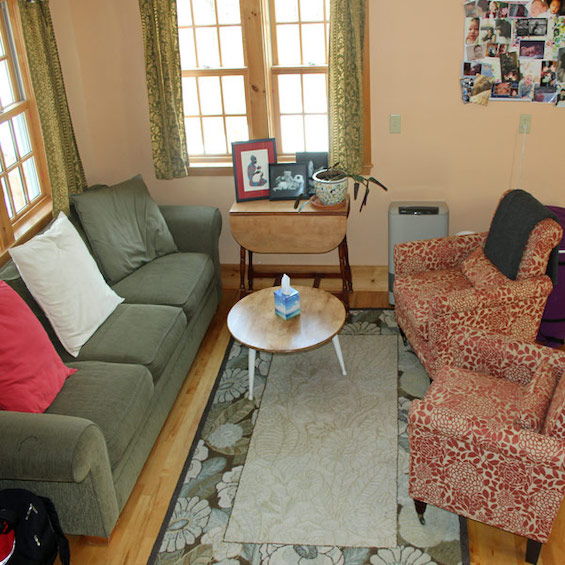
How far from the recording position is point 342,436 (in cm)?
331

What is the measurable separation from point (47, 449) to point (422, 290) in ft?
6.67

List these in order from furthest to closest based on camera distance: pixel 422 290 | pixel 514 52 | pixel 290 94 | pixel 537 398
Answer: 1. pixel 290 94
2. pixel 514 52
3. pixel 422 290
4. pixel 537 398

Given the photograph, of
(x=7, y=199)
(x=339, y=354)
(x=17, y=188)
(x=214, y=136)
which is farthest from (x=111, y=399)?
(x=214, y=136)

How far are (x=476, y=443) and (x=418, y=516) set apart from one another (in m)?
0.54

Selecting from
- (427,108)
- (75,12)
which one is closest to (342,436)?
(427,108)

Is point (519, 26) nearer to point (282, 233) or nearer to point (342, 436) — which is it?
point (282, 233)

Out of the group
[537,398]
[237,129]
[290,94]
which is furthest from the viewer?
[237,129]

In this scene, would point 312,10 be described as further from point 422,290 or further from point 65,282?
point 65,282

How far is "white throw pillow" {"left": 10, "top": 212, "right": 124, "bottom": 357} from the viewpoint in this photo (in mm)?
3152

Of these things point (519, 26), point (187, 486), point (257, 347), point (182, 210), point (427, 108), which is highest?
point (519, 26)

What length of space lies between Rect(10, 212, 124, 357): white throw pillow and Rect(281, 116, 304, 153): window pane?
167 centimetres

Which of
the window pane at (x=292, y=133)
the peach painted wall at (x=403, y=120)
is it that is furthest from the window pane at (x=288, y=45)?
the peach painted wall at (x=403, y=120)

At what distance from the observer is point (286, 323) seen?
353 cm

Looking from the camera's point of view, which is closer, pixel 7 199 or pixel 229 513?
pixel 229 513
